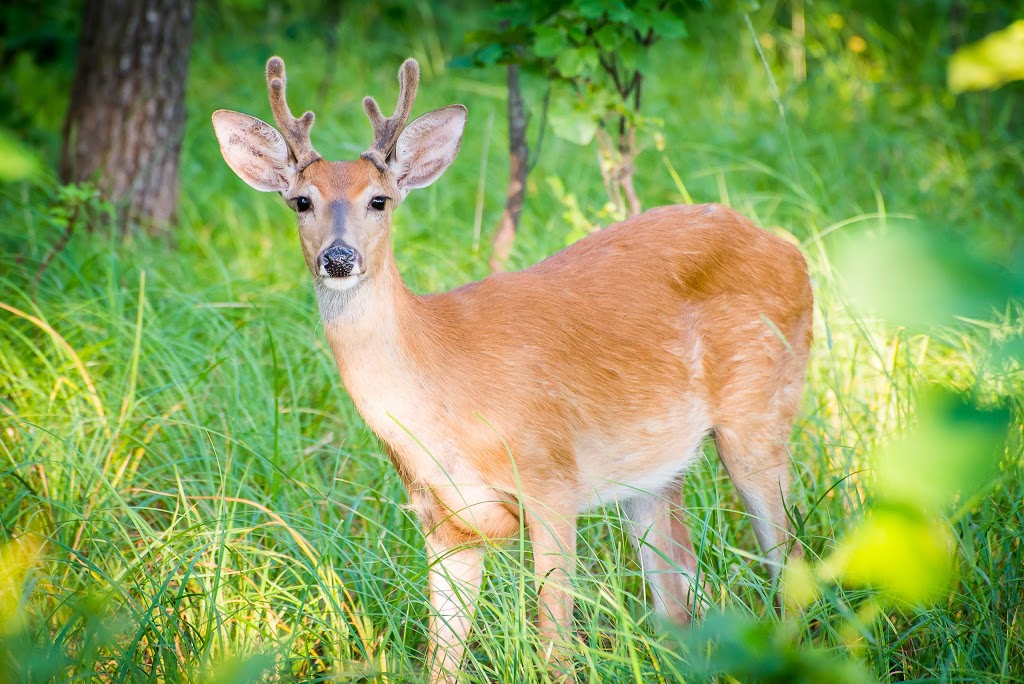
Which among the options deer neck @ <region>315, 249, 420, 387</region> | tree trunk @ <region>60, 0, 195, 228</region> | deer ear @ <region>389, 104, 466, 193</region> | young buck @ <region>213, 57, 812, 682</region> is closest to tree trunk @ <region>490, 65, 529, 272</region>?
young buck @ <region>213, 57, 812, 682</region>

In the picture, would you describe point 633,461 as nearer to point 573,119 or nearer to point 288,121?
point 288,121

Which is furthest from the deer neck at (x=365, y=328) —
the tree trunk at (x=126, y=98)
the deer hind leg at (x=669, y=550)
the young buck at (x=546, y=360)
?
the tree trunk at (x=126, y=98)

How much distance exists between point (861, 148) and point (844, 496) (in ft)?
12.9

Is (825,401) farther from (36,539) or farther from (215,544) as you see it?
(36,539)

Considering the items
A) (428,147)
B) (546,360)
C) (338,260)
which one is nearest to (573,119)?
(428,147)

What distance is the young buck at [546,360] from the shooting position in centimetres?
314

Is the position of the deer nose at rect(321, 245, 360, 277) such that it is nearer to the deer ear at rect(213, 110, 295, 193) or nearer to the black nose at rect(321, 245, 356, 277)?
the black nose at rect(321, 245, 356, 277)

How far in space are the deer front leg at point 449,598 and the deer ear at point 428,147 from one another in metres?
1.22

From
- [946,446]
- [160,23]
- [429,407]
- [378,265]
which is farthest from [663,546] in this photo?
[160,23]

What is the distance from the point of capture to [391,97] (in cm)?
798

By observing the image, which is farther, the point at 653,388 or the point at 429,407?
the point at 653,388

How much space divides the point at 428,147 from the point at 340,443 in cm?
115

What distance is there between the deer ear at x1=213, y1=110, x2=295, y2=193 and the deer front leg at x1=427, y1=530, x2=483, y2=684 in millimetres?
1338

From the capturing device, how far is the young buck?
3139 mm
